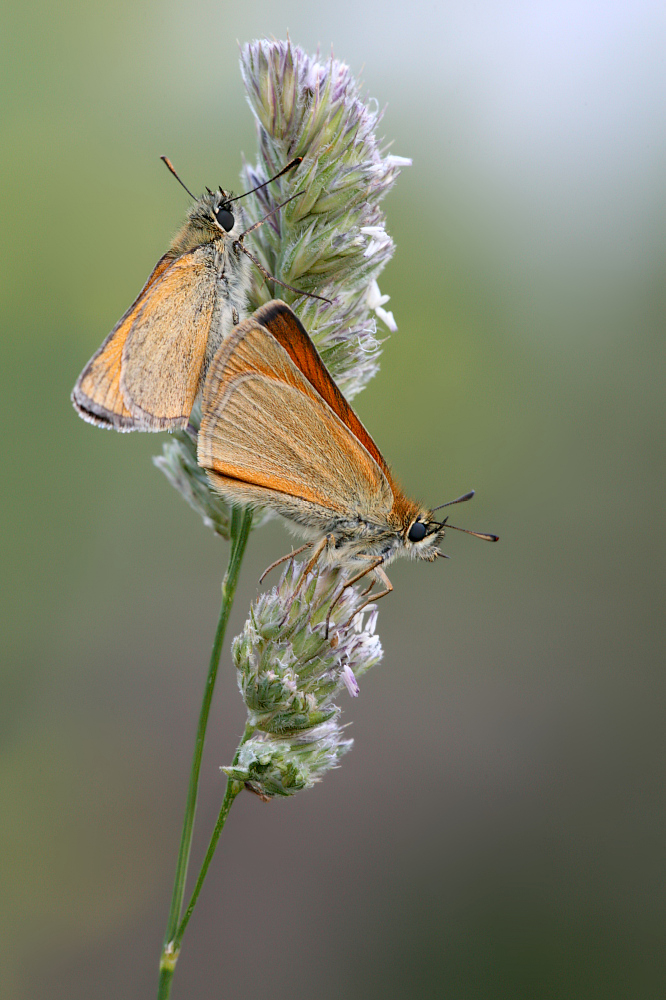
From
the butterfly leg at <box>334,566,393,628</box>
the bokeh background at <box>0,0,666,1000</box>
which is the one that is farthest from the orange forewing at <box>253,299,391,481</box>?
the bokeh background at <box>0,0,666,1000</box>

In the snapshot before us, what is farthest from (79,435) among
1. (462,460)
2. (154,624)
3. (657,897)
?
(657,897)

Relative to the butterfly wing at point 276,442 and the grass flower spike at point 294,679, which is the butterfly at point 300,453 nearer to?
the butterfly wing at point 276,442

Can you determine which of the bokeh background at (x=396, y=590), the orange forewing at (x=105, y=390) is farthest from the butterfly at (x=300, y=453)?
the bokeh background at (x=396, y=590)

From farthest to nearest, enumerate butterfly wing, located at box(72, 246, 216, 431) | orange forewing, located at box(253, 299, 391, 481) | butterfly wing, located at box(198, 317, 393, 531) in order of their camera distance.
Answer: butterfly wing, located at box(72, 246, 216, 431)
butterfly wing, located at box(198, 317, 393, 531)
orange forewing, located at box(253, 299, 391, 481)

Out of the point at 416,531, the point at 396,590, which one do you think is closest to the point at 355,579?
the point at 416,531

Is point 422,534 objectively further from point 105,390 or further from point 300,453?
point 105,390

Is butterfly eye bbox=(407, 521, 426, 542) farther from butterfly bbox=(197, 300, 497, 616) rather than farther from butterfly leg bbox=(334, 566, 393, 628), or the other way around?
butterfly leg bbox=(334, 566, 393, 628)

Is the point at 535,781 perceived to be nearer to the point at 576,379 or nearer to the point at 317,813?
the point at 317,813
